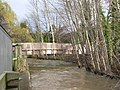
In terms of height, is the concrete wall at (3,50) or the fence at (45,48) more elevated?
the fence at (45,48)

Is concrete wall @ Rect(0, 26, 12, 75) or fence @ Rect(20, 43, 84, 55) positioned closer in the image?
concrete wall @ Rect(0, 26, 12, 75)

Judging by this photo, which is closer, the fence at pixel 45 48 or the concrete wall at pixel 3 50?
the concrete wall at pixel 3 50

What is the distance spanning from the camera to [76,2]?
15.9m

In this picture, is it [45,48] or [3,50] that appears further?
[45,48]

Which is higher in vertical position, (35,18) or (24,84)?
(35,18)

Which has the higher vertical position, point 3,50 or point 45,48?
point 45,48

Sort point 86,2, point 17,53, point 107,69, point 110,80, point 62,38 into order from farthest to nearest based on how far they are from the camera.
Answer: point 62,38 < point 86,2 < point 107,69 < point 110,80 < point 17,53

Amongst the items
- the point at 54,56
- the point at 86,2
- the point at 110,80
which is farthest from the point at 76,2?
the point at 54,56

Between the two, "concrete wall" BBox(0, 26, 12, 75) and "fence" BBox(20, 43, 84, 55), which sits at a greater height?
"fence" BBox(20, 43, 84, 55)

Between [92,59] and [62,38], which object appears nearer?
[92,59]

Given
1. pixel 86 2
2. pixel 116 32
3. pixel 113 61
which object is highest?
pixel 86 2

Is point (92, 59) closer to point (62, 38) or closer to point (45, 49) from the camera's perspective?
point (45, 49)

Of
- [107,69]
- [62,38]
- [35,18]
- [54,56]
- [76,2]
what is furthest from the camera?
[35,18]

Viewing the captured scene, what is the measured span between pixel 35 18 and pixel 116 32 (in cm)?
2957
